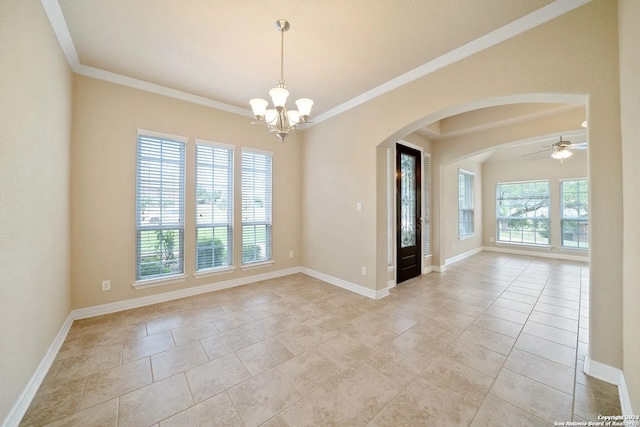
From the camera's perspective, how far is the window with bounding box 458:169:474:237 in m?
6.52

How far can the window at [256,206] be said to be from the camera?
431 cm

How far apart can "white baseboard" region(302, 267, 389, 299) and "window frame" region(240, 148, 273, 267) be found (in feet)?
3.08

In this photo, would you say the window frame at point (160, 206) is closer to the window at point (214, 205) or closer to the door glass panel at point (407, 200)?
the window at point (214, 205)

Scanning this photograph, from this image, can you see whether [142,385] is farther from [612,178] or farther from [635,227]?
[612,178]

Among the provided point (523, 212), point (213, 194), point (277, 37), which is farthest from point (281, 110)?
point (523, 212)

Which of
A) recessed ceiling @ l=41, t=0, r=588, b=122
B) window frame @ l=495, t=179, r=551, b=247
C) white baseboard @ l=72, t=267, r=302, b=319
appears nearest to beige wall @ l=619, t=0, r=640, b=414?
recessed ceiling @ l=41, t=0, r=588, b=122

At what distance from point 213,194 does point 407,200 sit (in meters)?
3.64

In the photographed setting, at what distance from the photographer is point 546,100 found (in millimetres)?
2223

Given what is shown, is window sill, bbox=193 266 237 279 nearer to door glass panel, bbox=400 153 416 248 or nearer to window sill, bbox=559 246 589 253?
door glass panel, bbox=400 153 416 248

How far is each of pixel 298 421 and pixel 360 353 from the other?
895mm

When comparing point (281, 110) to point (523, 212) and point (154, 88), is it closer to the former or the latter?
point (154, 88)

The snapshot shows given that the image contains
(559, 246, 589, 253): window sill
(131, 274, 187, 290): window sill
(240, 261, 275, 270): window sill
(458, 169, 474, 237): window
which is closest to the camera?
(131, 274, 187, 290): window sill

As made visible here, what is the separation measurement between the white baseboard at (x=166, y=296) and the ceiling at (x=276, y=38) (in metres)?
2.99

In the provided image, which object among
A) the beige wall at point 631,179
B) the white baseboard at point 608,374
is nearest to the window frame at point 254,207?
the white baseboard at point 608,374
